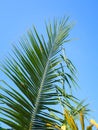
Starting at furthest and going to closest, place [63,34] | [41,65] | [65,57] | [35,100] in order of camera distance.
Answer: [63,34], [65,57], [41,65], [35,100]

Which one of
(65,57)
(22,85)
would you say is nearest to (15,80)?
(22,85)

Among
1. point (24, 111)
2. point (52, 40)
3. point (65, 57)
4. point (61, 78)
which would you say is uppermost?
point (52, 40)

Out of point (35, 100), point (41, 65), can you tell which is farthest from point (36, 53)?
point (35, 100)

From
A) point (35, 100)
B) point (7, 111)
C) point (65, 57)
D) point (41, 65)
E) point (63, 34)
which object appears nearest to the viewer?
point (7, 111)

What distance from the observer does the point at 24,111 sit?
117 inches

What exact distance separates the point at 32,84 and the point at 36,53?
41cm

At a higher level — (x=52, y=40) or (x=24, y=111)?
(x=52, y=40)

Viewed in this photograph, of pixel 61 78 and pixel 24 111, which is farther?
pixel 61 78

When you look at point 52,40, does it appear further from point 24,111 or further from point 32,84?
point 24,111

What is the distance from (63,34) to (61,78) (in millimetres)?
701

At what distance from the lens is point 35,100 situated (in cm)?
309

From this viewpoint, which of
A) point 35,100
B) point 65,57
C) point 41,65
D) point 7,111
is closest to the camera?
point 7,111

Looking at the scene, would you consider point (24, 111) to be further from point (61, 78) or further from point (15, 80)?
point (61, 78)

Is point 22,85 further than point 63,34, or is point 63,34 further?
point 63,34
